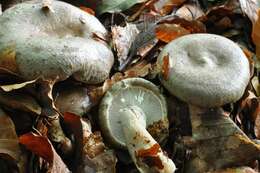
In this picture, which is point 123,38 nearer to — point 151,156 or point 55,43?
point 55,43

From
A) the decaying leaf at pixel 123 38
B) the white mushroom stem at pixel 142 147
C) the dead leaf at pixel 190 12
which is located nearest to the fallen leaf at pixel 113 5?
the decaying leaf at pixel 123 38

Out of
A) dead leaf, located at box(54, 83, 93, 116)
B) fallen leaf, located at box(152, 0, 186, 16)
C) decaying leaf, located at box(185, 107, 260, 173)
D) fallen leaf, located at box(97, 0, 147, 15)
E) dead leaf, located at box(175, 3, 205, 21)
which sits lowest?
decaying leaf, located at box(185, 107, 260, 173)

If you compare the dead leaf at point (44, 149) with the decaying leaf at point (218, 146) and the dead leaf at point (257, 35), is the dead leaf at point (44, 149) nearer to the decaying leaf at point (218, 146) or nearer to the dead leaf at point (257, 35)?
the decaying leaf at point (218, 146)

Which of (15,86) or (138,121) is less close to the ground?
(15,86)

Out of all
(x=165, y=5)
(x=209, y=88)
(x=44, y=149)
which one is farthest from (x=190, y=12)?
(x=44, y=149)

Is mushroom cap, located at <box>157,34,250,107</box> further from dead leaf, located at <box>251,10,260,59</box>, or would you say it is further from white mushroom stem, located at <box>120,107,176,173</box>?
dead leaf, located at <box>251,10,260,59</box>

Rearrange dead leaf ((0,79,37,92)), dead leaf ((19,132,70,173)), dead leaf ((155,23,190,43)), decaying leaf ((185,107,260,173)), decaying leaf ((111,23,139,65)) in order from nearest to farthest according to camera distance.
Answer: dead leaf ((19,132,70,173)) < dead leaf ((0,79,37,92)) < decaying leaf ((185,107,260,173)) < decaying leaf ((111,23,139,65)) < dead leaf ((155,23,190,43))

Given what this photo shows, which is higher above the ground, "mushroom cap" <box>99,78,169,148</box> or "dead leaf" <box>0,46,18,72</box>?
"dead leaf" <box>0,46,18,72</box>

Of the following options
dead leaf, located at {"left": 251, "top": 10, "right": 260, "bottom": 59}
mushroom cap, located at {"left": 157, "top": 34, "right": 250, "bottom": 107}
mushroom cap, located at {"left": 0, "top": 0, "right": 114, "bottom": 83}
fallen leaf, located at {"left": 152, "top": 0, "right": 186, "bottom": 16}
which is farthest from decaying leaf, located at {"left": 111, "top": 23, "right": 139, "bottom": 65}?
dead leaf, located at {"left": 251, "top": 10, "right": 260, "bottom": 59}
